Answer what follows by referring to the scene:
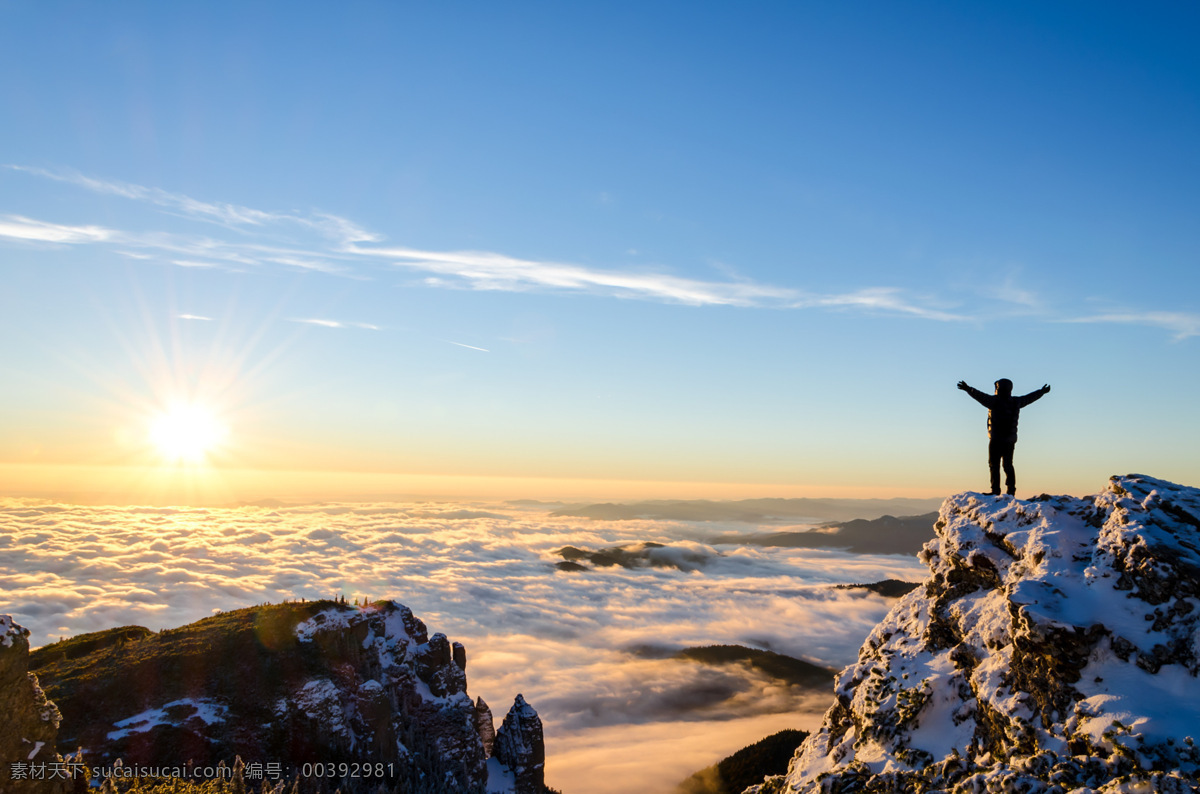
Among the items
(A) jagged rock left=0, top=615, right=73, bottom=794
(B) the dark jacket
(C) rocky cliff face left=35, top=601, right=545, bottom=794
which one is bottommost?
(C) rocky cliff face left=35, top=601, right=545, bottom=794

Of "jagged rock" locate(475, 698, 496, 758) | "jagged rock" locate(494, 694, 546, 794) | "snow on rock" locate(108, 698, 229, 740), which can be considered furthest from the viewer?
"jagged rock" locate(475, 698, 496, 758)

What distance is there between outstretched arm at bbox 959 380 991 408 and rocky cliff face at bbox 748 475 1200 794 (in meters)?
3.34

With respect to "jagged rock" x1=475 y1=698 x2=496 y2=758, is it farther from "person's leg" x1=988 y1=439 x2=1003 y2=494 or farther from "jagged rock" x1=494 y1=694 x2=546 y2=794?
"person's leg" x1=988 y1=439 x2=1003 y2=494

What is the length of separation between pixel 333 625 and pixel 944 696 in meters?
49.6

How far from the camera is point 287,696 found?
144 feet

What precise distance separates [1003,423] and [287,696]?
4756cm

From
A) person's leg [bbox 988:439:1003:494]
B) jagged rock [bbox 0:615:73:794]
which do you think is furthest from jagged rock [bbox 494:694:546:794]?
person's leg [bbox 988:439:1003:494]

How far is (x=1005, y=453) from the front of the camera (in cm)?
1856

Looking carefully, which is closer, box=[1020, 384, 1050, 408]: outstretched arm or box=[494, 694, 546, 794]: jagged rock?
box=[1020, 384, 1050, 408]: outstretched arm

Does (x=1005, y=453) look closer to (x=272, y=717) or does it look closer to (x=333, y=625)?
(x=272, y=717)

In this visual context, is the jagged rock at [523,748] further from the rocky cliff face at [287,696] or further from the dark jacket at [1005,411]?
the dark jacket at [1005,411]

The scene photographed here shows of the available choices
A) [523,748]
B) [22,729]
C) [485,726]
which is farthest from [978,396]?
[485,726]

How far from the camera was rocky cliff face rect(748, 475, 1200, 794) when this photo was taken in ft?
33.0

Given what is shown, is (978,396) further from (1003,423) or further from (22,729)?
(22,729)
